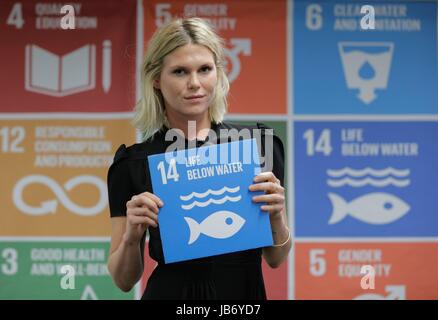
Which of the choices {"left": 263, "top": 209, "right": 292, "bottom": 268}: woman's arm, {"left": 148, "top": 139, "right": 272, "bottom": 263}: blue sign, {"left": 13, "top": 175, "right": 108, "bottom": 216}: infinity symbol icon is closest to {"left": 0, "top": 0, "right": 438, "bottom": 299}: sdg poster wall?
{"left": 13, "top": 175, "right": 108, "bottom": 216}: infinity symbol icon

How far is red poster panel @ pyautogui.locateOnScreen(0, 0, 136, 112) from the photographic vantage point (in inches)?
108

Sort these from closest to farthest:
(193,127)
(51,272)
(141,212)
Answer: (141,212), (193,127), (51,272)

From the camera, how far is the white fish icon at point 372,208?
2738 mm

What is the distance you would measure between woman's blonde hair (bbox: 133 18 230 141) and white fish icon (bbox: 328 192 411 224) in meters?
1.52

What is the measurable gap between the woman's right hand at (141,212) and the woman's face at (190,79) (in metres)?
0.19

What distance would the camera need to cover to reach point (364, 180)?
9.00 ft

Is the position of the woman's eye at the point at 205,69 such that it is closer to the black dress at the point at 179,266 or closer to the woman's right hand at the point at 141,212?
the black dress at the point at 179,266

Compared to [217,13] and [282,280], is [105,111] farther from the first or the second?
[282,280]

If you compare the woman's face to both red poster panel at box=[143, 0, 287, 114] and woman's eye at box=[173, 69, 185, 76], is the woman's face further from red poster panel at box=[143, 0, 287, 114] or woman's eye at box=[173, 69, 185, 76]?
red poster panel at box=[143, 0, 287, 114]

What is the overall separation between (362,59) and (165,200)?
179 centimetres

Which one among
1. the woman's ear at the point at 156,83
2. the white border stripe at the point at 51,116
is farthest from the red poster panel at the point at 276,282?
the woman's ear at the point at 156,83

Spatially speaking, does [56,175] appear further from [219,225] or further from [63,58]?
[219,225]

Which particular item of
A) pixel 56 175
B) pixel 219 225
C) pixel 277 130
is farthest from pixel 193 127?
pixel 56 175

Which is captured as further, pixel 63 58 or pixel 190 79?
pixel 63 58
